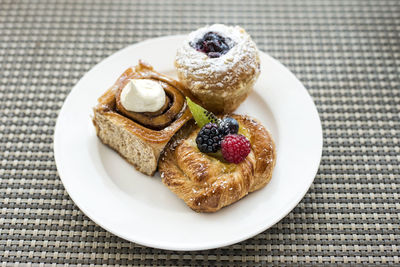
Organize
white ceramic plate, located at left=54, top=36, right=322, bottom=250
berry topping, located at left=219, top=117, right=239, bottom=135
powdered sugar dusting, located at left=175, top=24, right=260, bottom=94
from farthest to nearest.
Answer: powdered sugar dusting, located at left=175, top=24, right=260, bottom=94 → berry topping, located at left=219, top=117, right=239, bottom=135 → white ceramic plate, located at left=54, top=36, right=322, bottom=250

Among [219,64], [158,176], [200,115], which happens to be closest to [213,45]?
[219,64]

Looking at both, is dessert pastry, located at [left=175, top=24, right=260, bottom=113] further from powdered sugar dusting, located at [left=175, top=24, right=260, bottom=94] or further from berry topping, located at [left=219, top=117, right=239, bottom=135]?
berry topping, located at [left=219, top=117, right=239, bottom=135]

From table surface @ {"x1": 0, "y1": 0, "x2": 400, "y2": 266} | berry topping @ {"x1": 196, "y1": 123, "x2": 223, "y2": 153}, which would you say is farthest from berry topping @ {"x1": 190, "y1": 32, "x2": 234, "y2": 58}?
table surface @ {"x1": 0, "y1": 0, "x2": 400, "y2": 266}

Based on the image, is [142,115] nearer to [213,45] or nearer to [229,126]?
[229,126]

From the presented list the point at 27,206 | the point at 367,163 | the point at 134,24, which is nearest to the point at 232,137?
the point at 367,163

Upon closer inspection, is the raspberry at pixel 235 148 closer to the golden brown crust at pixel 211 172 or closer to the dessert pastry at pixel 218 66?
the golden brown crust at pixel 211 172

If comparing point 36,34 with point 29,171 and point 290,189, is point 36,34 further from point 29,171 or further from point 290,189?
point 290,189

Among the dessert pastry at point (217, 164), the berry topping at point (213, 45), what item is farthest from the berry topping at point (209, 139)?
the berry topping at point (213, 45)

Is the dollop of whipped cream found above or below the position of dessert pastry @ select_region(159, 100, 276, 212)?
above
